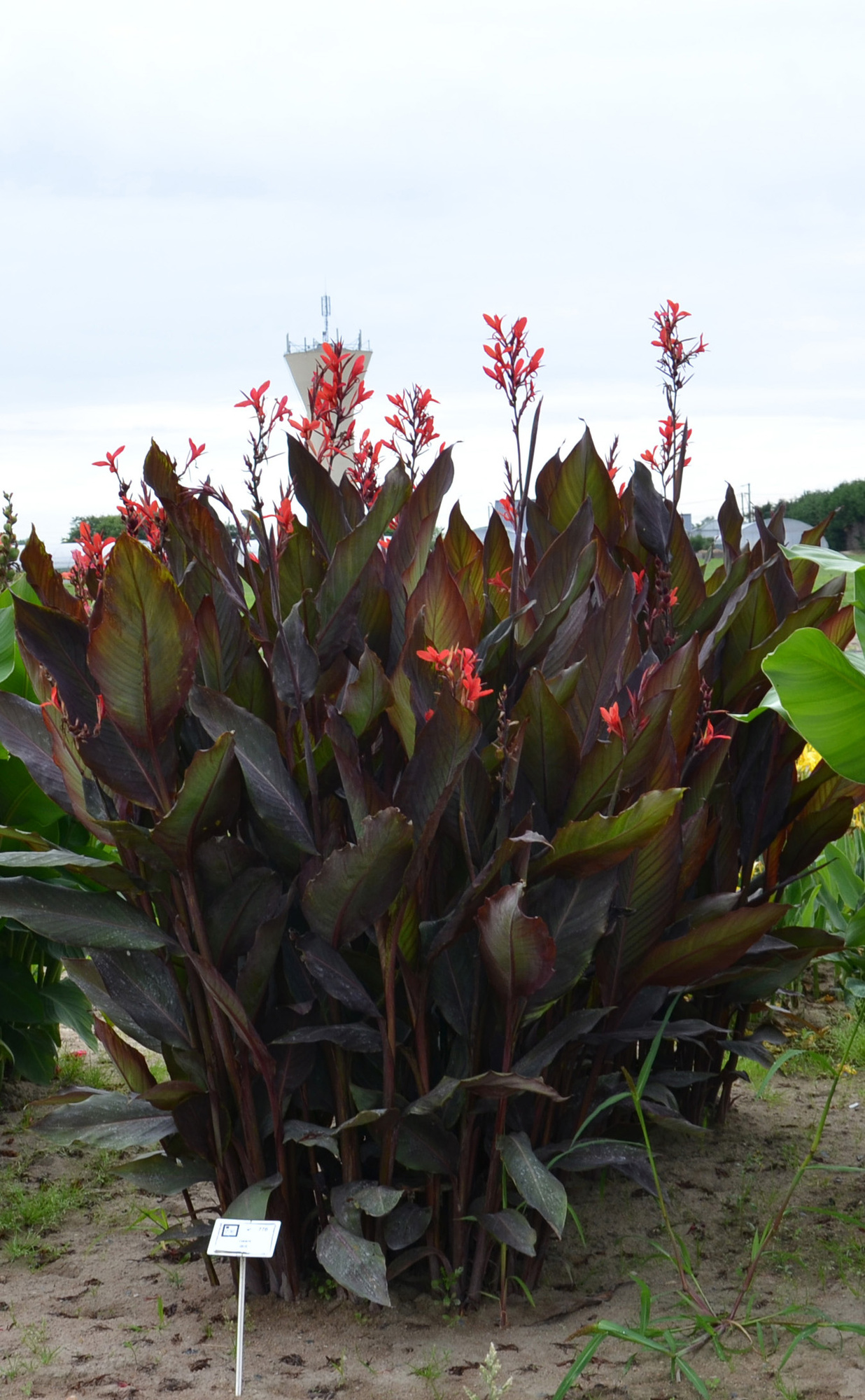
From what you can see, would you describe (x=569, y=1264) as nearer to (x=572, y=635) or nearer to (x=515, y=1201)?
(x=515, y=1201)

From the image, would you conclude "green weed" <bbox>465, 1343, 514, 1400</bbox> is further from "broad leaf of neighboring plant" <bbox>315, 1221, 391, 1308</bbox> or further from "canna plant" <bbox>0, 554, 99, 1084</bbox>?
"canna plant" <bbox>0, 554, 99, 1084</bbox>

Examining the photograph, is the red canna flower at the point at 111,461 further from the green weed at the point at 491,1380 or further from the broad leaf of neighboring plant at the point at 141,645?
the green weed at the point at 491,1380

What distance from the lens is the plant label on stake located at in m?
2.01

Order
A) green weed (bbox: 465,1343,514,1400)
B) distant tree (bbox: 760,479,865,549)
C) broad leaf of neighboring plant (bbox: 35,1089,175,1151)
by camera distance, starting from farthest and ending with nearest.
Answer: distant tree (bbox: 760,479,865,549) < broad leaf of neighboring plant (bbox: 35,1089,175,1151) < green weed (bbox: 465,1343,514,1400)

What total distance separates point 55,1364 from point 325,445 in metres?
1.79

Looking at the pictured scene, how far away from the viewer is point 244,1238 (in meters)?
2.06

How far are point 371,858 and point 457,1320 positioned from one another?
983mm

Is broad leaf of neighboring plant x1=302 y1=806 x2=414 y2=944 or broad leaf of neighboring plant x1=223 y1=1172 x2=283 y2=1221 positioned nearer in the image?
broad leaf of neighboring plant x1=302 y1=806 x2=414 y2=944

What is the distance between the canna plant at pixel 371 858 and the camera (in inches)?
79.0

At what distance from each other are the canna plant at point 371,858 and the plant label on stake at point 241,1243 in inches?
2.1

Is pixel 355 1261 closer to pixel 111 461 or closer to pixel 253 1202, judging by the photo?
pixel 253 1202

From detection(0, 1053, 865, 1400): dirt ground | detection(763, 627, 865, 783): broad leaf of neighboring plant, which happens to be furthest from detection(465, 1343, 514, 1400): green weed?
detection(763, 627, 865, 783): broad leaf of neighboring plant

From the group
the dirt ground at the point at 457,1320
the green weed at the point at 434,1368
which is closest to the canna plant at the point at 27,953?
the dirt ground at the point at 457,1320

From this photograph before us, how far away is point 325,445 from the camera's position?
2.35 metres
